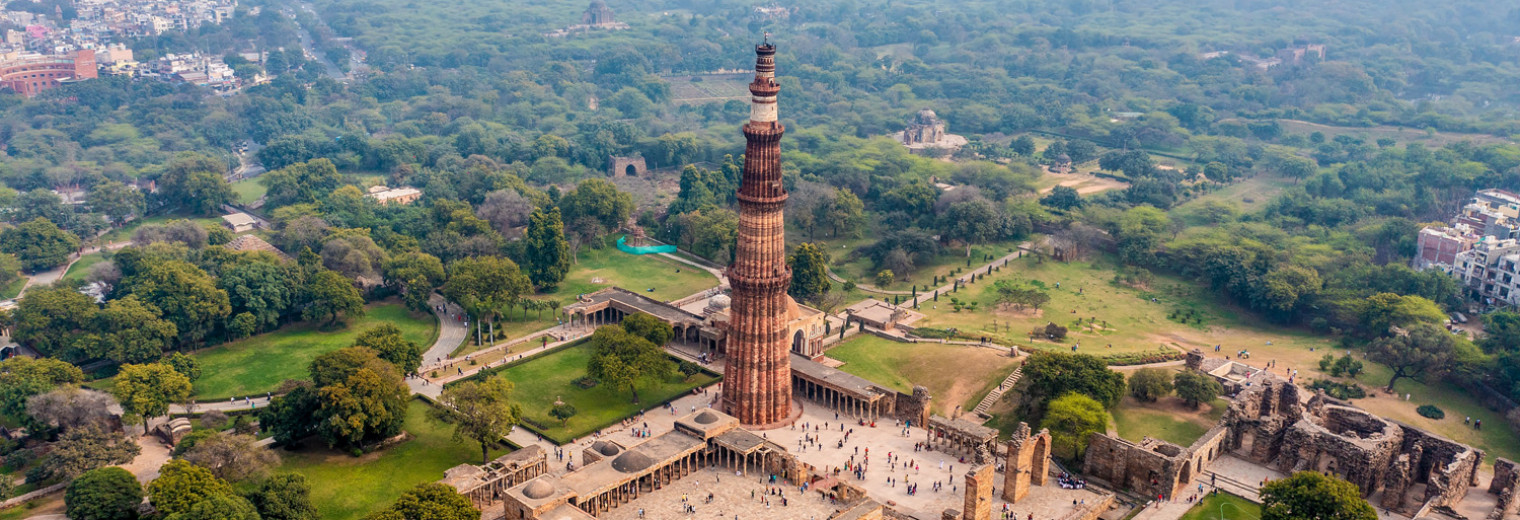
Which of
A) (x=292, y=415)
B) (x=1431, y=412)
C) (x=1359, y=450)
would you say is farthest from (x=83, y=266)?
(x=1431, y=412)

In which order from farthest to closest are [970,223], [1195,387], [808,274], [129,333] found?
1. [970,223]
2. [808,274]
3. [129,333]
4. [1195,387]

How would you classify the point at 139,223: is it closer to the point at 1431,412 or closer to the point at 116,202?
the point at 116,202

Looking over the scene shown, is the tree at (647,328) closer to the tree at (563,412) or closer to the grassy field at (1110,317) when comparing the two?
the tree at (563,412)

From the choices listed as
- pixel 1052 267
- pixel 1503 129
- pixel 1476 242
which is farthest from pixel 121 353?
pixel 1503 129

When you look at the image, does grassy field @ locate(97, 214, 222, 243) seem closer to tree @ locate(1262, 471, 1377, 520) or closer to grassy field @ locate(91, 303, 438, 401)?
grassy field @ locate(91, 303, 438, 401)

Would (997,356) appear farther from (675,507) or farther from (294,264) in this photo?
(294,264)

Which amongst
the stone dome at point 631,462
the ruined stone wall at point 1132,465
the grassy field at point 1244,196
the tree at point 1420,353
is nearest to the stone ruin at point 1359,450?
the ruined stone wall at point 1132,465

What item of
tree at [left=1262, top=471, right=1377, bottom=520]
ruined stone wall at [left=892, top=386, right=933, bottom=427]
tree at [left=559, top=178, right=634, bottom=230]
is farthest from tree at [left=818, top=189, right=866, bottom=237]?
tree at [left=1262, top=471, right=1377, bottom=520]
